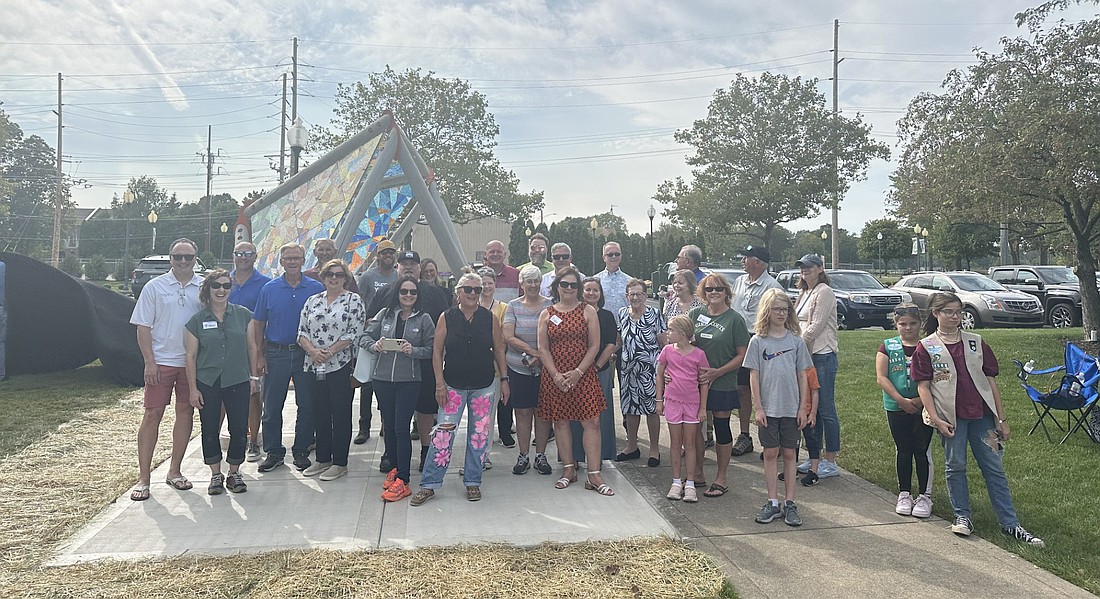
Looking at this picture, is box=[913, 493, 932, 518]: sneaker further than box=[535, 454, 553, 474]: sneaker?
No

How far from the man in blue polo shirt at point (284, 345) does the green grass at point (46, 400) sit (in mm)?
2589

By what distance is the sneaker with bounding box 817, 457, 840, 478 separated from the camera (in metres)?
5.28

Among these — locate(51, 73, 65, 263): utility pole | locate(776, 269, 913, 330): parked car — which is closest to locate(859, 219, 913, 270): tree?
locate(776, 269, 913, 330): parked car

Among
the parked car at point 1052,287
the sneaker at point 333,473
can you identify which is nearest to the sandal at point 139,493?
the sneaker at point 333,473

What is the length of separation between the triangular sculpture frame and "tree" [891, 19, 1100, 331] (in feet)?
26.9

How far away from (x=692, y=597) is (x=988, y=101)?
10.9 m

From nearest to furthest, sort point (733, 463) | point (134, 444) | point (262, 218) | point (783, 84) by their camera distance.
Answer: point (733, 463), point (134, 444), point (262, 218), point (783, 84)

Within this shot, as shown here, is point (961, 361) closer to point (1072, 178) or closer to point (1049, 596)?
point (1049, 596)

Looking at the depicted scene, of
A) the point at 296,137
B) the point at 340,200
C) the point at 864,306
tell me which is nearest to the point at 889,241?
the point at 864,306

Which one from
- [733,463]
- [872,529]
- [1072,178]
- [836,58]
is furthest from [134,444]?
[836,58]

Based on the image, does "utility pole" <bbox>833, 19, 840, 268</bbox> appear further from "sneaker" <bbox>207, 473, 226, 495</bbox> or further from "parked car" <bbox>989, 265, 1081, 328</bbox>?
"sneaker" <bbox>207, 473, 226, 495</bbox>

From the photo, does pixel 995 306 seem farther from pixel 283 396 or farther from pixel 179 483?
pixel 179 483

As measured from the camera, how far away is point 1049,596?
330cm

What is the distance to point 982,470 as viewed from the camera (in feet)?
13.8
